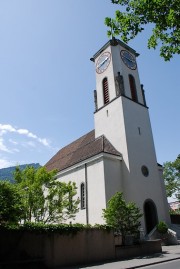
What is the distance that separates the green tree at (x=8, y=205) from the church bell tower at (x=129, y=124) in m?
14.3

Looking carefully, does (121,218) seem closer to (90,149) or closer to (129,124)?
(90,149)

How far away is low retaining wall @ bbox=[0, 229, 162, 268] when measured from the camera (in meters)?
13.2

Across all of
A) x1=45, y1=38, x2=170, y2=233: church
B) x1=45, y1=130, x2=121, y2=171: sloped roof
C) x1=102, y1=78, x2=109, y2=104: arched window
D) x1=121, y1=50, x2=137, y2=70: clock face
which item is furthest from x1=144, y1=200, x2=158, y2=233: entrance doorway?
x1=121, y1=50, x2=137, y2=70: clock face

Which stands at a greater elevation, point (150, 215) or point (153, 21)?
point (153, 21)

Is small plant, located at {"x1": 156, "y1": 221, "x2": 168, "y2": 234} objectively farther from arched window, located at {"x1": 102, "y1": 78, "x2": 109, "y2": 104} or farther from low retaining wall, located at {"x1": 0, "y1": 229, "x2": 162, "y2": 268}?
arched window, located at {"x1": 102, "y1": 78, "x2": 109, "y2": 104}

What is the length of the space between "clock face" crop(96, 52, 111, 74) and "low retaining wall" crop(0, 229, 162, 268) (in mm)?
22219

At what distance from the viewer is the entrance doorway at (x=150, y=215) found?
82.4 ft

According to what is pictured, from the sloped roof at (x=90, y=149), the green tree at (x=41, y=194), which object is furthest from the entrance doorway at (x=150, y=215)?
the green tree at (x=41, y=194)

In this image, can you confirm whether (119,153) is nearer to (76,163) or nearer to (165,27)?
(76,163)

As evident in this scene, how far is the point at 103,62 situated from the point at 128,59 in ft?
11.0

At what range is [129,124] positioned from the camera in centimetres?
2758

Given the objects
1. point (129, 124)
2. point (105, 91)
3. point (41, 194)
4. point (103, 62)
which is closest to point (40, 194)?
point (41, 194)

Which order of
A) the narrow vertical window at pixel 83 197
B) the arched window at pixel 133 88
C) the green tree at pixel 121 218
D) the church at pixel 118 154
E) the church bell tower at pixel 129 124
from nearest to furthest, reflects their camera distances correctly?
the green tree at pixel 121 218 → the church at pixel 118 154 → the church bell tower at pixel 129 124 → the narrow vertical window at pixel 83 197 → the arched window at pixel 133 88

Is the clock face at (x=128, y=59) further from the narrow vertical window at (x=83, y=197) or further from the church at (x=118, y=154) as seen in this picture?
the narrow vertical window at (x=83, y=197)
